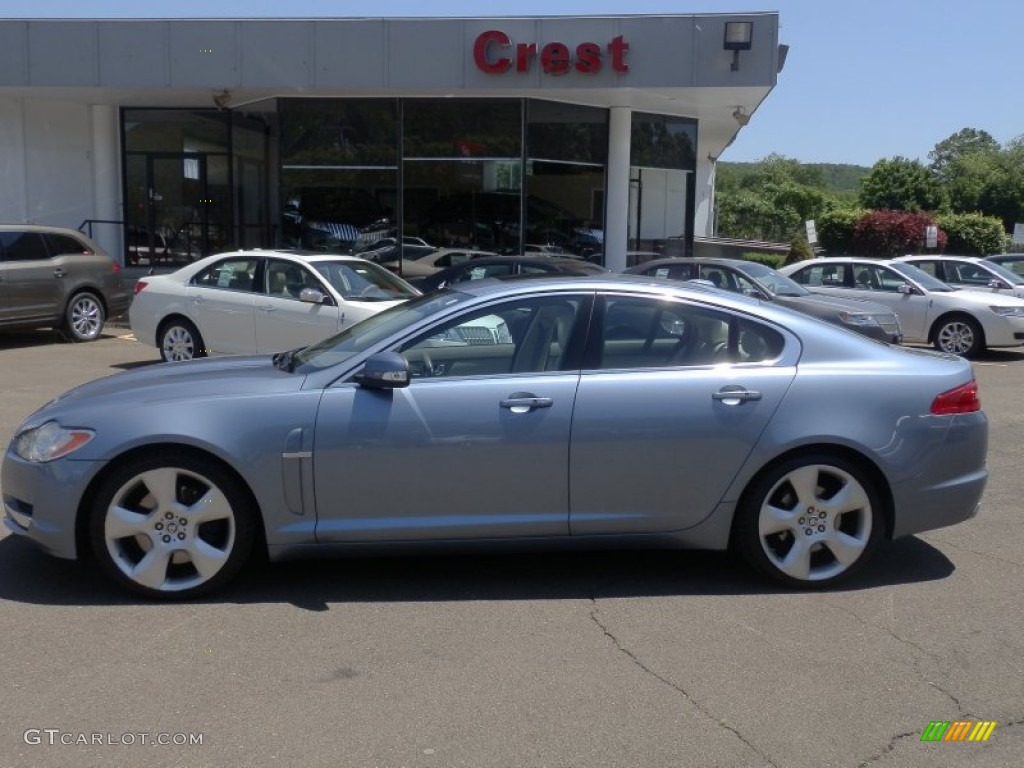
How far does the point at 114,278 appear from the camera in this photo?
1559cm

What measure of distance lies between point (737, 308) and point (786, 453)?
2.51ft

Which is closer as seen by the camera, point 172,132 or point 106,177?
point 106,177

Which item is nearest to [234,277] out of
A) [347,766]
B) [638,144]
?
[347,766]

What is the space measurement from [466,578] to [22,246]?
38.0ft

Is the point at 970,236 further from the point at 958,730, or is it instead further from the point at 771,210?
the point at 771,210

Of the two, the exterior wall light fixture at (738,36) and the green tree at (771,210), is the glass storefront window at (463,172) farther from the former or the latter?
the green tree at (771,210)

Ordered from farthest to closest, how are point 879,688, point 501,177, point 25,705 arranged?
point 501,177, point 879,688, point 25,705

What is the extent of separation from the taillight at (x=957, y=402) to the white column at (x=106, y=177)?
1944cm

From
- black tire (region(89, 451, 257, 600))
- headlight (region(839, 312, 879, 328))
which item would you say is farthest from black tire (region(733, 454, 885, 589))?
headlight (region(839, 312, 879, 328))

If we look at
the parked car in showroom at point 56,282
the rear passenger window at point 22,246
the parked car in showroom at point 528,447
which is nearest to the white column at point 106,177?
the parked car in showroom at point 56,282

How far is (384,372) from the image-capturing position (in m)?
4.77

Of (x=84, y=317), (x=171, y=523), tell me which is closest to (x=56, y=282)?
(x=84, y=317)

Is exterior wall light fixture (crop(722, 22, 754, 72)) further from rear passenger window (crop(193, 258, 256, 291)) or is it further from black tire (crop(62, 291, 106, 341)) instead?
black tire (crop(62, 291, 106, 341))

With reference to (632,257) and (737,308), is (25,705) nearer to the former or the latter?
(737,308)
